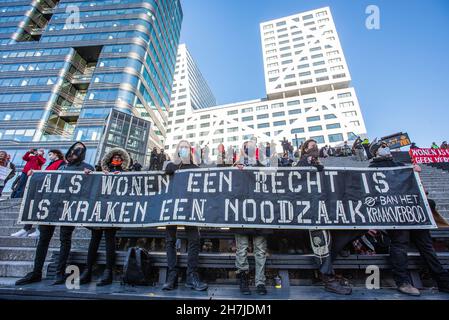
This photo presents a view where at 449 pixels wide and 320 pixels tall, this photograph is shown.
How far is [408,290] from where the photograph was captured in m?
2.73

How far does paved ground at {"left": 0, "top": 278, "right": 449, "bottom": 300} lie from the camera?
2531 millimetres

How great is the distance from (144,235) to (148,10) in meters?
46.9

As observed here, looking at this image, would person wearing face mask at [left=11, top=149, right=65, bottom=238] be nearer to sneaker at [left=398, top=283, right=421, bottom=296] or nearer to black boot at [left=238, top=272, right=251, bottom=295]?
black boot at [left=238, top=272, right=251, bottom=295]

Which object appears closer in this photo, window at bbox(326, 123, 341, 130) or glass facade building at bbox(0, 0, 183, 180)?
glass facade building at bbox(0, 0, 183, 180)

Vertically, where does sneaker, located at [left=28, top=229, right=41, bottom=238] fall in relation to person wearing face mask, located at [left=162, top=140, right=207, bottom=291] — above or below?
above

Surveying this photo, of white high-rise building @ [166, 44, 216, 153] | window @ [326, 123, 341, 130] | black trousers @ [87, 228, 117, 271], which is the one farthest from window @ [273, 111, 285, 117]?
black trousers @ [87, 228, 117, 271]

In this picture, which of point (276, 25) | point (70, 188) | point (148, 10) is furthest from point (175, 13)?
point (70, 188)

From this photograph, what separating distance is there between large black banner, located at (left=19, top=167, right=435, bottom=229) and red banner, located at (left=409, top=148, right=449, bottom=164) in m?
12.7

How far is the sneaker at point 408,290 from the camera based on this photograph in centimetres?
269

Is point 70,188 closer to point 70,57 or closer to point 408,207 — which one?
point 408,207

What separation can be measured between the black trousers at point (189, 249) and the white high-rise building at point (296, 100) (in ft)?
173

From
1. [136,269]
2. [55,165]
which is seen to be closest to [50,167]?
[55,165]

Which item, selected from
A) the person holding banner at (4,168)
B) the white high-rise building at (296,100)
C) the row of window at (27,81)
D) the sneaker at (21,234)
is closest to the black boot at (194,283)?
the sneaker at (21,234)

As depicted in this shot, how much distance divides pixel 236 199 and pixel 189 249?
1.05 metres
